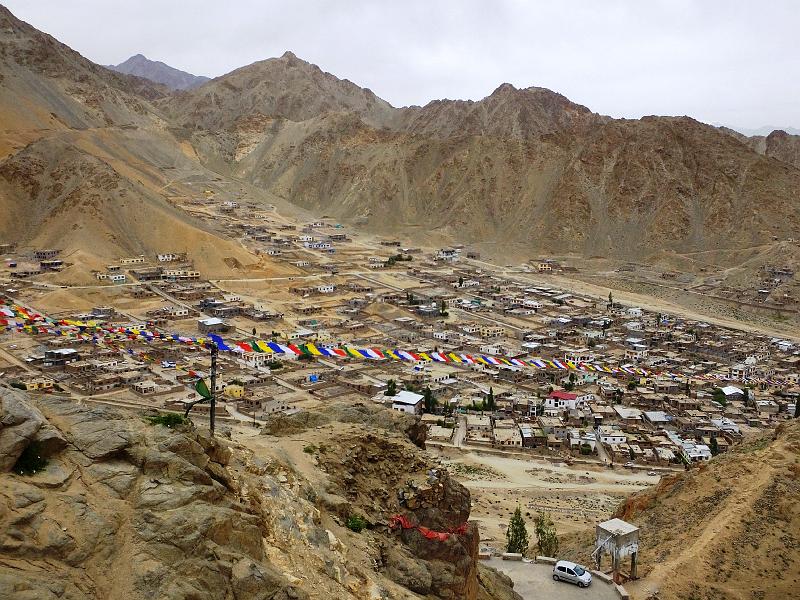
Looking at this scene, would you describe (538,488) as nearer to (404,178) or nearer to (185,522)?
(185,522)

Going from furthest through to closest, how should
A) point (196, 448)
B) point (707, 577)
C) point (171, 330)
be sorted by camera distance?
1. point (171, 330)
2. point (707, 577)
3. point (196, 448)

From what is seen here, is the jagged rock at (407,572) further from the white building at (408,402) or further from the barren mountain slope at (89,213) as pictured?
the barren mountain slope at (89,213)

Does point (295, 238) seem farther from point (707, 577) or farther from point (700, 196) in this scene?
point (707, 577)

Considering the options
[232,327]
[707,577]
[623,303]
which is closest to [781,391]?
[623,303]

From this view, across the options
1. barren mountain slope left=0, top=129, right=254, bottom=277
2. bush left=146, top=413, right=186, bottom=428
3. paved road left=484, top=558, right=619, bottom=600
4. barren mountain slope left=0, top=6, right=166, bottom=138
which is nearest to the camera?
bush left=146, top=413, right=186, bottom=428

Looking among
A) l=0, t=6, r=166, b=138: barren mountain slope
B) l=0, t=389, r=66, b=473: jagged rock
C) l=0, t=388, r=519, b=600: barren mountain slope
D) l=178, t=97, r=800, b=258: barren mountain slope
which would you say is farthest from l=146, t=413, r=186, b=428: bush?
l=0, t=6, r=166, b=138: barren mountain slope

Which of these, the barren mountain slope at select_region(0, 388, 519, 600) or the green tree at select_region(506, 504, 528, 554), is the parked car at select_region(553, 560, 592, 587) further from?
the barren mountain slope at select_region(0, 388, 519, 600)

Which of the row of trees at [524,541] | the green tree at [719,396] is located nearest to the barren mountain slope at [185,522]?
the row of trees at [524,541]
